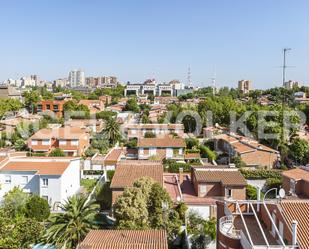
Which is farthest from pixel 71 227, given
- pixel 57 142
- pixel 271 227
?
pixel 57 142

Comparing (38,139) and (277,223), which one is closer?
(277,223)

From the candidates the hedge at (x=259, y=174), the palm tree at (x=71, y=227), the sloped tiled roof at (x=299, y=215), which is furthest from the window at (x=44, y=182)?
the sloped tiled roof at (x=299, y=215)

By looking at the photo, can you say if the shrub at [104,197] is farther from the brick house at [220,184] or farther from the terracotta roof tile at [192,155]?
the terracotta roof tile at [192,155]

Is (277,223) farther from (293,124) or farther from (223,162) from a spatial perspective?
(293,124)

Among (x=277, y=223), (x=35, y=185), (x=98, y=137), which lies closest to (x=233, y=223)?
(x=277, y=223)

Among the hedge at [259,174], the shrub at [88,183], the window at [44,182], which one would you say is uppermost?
the window at [44,182]

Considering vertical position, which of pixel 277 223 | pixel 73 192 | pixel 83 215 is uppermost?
pixel 277 223

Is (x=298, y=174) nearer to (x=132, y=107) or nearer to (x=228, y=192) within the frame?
(x=228, y=192)

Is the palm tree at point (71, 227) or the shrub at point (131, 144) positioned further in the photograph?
the shrub at point (131, 144)
